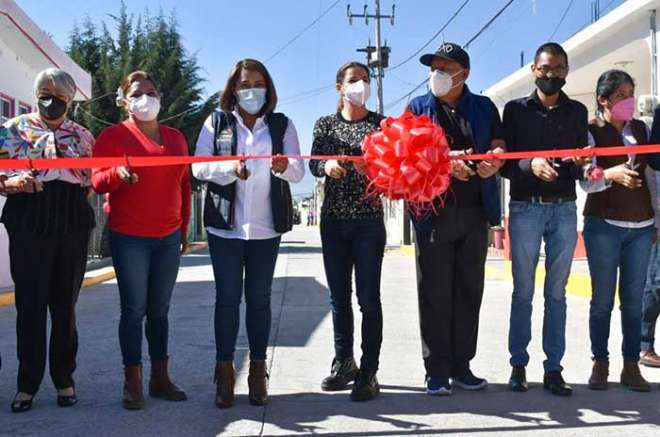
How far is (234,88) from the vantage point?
4168 millimetres

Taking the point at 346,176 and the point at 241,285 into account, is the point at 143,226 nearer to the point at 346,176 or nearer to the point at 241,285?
the point at 241,285

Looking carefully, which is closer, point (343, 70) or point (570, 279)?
point (343, 70)

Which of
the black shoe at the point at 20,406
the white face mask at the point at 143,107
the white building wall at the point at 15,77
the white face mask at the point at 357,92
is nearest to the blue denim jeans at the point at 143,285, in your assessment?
the black shoe at the point at 20,406

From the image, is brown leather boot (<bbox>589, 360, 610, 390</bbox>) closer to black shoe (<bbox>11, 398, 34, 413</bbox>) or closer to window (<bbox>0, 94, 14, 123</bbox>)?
black shoe (<bbox>11, 398, 34, 413</bbox>)

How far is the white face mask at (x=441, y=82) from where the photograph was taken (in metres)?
4.23

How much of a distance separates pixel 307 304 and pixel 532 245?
4.80m

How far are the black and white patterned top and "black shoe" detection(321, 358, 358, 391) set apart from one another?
0.99m

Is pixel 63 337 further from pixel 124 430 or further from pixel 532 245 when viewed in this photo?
pixel 532 245

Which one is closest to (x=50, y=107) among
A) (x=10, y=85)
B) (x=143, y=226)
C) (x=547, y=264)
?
(x=143, y=226)

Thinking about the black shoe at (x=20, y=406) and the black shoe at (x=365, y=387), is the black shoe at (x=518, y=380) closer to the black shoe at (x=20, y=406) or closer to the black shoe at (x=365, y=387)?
the black shoe at (x=365, y=387)

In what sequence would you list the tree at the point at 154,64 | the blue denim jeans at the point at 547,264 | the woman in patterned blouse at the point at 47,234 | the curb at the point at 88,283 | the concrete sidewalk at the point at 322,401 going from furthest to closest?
the tree at the point at 154,64 → the curb at the point at 88,283 → the blue denim jeans at the point at 547,264 → the woman in patterned blouse at the point at 47,234 → the concrete sidewalk at the point at 322,401

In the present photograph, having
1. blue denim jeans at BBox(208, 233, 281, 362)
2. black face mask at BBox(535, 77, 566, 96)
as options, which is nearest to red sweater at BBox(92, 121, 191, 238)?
blue denim jeans at BBox(208, 233, 281, 362)

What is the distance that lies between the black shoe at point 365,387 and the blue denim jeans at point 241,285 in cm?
59

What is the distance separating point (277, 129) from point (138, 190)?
888 mm
